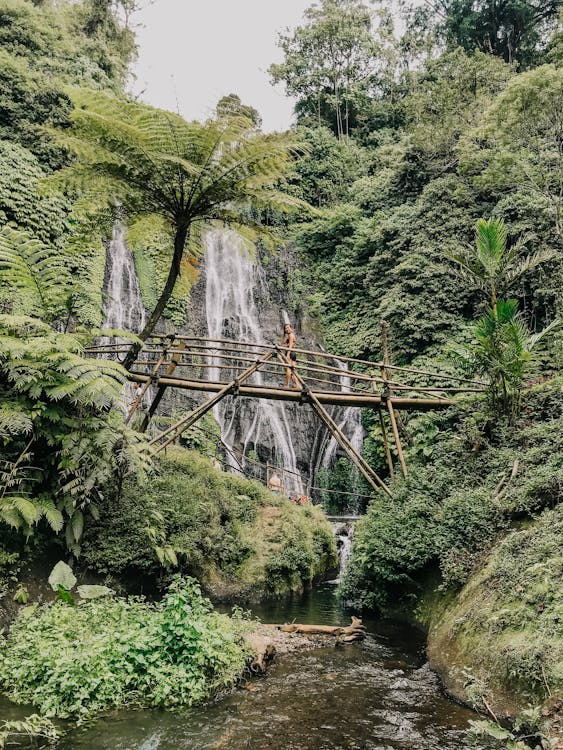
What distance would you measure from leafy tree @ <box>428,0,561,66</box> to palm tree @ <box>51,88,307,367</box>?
2596 centimetres

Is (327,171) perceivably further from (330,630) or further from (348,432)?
(330,630)

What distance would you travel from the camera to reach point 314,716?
4125mm

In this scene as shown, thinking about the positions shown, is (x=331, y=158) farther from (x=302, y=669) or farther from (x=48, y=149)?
(x=302, y=669)

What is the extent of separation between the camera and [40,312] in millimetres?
6395

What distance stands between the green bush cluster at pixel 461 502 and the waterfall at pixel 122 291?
445 inches

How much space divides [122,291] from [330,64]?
21.5 m

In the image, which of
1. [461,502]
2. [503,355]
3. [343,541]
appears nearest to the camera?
[461,502]

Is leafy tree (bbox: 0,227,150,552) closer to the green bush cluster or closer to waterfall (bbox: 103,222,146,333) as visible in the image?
the green bush cluster

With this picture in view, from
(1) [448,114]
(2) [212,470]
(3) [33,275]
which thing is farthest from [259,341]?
(3) [33,275]

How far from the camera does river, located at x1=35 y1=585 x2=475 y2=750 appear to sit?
3.60 metres

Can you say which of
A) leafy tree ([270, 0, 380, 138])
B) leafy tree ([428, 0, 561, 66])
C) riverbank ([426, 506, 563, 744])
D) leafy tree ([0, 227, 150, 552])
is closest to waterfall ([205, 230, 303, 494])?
leafy tree ([0, 227, 150, 552])

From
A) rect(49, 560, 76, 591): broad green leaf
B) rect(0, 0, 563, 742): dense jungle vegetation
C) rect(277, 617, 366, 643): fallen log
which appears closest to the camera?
rect(0, 0, 563, 742): dense jungle vegetation

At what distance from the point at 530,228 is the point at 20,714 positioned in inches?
639

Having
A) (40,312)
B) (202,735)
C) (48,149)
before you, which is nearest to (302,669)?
(202,735)
